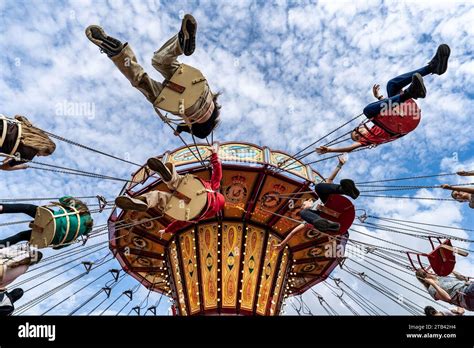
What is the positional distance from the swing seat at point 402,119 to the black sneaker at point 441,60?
75 centimetres

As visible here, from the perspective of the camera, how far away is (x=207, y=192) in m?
5.71

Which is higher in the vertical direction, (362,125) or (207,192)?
(362,125)

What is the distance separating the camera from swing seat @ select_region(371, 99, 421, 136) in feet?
19.8

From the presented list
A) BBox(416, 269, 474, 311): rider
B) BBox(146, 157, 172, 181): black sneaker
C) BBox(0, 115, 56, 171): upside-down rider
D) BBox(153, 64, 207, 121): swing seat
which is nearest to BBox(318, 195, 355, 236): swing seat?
BBox(416, 269, 474, 311): rider

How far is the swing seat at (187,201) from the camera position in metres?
5.62

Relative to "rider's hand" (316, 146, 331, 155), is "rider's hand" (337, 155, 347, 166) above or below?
below

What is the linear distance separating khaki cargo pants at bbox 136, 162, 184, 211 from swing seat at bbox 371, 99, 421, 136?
3353 mm

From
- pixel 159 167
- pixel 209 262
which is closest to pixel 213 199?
pixel 159 167

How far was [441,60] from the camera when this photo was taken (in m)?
5.36

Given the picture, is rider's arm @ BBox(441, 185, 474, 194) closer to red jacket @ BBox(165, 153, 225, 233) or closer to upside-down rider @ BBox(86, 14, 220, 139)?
red jacket @ BBox(165, 153, 225, 233)
